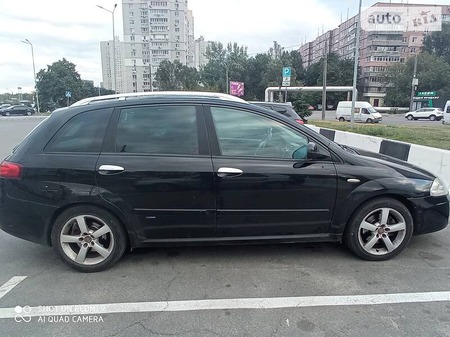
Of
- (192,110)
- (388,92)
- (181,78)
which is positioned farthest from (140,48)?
(192,110)

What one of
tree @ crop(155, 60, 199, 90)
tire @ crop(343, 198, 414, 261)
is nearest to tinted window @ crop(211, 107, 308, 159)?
tire @ crop(343, 198, 414, 261)

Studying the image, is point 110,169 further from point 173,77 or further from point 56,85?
point 56,85

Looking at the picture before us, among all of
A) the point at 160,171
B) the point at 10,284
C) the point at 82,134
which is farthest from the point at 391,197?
the point at 10,284

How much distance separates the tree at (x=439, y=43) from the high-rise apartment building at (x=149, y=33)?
203 ft

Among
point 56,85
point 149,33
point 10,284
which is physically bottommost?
point 10,284

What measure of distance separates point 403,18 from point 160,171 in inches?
3636

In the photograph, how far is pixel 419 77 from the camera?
56.0m

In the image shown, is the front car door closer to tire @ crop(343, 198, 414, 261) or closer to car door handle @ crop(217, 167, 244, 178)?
car door handle @ crop(217, 167, 244, 178)

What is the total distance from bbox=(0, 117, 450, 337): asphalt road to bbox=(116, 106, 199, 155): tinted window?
119 centimetres

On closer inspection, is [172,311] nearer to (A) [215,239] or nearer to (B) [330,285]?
(A) [215,239]

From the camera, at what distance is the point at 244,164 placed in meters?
2.97

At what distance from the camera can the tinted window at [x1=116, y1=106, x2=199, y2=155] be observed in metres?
3.00

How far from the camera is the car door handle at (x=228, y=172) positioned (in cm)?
292

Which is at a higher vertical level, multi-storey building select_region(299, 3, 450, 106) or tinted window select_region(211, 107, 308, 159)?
multi-storey building select_region(299, 3, 450, 106)
